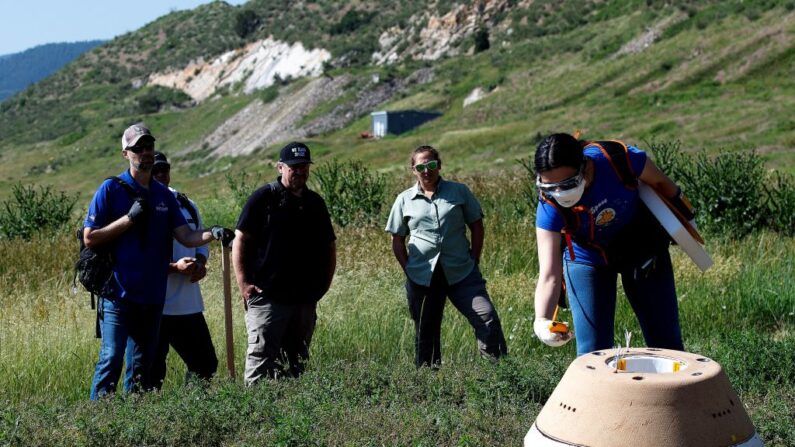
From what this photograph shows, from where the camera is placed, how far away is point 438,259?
7562 millimetres

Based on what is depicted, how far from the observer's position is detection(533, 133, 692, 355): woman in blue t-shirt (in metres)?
4.65

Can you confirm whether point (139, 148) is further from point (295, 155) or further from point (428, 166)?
point (428, 166)

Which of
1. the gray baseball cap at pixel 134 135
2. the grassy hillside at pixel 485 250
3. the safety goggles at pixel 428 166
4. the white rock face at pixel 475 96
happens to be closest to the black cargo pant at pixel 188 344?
the grassy hillside at pixel 485 250

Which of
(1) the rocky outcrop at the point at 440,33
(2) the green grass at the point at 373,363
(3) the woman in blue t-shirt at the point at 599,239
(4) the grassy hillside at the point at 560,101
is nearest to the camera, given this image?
(3) the woman in blue t-shirt at the point at 599,239

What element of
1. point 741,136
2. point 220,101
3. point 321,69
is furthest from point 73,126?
point 741,136

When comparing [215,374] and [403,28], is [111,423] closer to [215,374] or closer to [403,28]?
[215,374]

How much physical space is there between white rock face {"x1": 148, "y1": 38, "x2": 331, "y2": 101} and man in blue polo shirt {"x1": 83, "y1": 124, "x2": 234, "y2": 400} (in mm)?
73075

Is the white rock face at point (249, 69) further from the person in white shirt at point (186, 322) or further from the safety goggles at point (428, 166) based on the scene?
the person in white shirt at point (186, 322)

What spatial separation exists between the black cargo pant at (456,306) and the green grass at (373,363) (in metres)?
0.21

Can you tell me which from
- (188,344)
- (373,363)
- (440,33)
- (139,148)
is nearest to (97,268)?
(139,148)

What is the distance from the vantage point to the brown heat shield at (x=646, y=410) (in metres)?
3.45

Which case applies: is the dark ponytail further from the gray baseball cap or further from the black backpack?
the black backpack

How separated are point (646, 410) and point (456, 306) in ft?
13.8

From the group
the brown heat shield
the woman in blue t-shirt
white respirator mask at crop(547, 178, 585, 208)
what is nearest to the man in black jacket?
the woman in blue t-shirt
